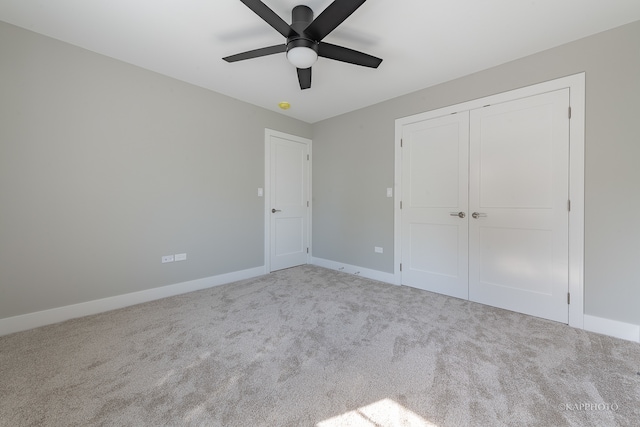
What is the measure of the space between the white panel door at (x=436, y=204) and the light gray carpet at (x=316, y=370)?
0.55 meters

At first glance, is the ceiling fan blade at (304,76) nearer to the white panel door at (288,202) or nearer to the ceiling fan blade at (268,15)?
the ceiling fan blade at (268,15)

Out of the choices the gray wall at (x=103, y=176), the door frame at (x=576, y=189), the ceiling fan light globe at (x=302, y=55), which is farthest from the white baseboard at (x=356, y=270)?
the ceiling fan light globe at (x=302, y=55)

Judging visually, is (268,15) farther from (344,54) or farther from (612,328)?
(612,328)

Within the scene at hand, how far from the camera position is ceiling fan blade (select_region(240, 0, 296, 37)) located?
4.81 ft

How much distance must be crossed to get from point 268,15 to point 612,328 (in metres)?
3.56

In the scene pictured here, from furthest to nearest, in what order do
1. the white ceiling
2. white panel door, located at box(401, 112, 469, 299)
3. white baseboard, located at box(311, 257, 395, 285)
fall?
white baseboard, located at box(311, 257, 395, 285), white panel door, located at box(401, 112, 469, 299), the white ceiling

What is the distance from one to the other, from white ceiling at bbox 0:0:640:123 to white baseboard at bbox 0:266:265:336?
2.45 meters

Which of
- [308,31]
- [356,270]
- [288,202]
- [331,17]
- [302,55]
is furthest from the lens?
[288,202]

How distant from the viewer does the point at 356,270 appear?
3756 millimetres

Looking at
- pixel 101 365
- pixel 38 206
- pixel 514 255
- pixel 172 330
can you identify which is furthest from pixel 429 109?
pixel 38 206

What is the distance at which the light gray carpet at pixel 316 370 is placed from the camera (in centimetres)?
125

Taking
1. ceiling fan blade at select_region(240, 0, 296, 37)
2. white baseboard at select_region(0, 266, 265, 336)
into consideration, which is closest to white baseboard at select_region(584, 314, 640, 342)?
ceiling fan blade at select_region(240, 0, 296, 37)

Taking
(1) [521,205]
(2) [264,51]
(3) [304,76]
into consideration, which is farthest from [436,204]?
(2) [264,51]

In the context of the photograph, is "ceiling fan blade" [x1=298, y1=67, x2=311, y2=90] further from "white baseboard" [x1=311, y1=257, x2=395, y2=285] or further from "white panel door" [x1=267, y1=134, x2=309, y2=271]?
"white baseboard" [x1=311, y1=257, x2=395, y2=285]
